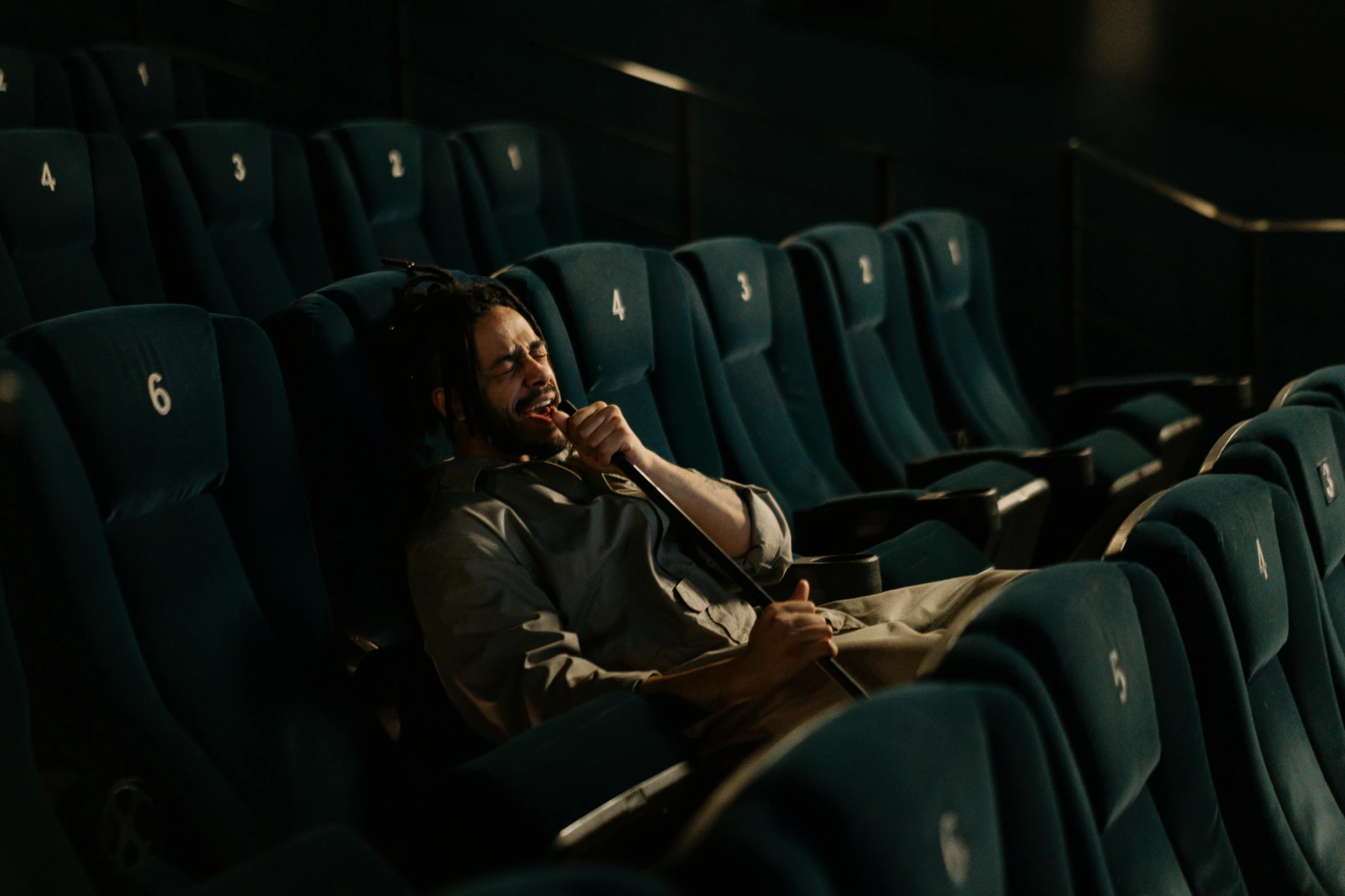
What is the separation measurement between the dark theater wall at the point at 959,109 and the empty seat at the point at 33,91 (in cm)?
99

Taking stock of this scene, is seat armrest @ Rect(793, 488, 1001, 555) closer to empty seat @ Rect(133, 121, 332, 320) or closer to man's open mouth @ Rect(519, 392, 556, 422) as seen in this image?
man's open mouth @ Rect(519, 392, 556, 422)

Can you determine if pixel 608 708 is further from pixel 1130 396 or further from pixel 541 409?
pixel 1130 396

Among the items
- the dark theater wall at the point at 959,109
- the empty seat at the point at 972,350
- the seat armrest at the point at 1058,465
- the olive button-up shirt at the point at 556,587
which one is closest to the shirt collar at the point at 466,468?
the olive button-up shirt at the point at 556,587

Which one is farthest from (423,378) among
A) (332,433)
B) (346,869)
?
(346,869)

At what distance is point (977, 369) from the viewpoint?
2.77m

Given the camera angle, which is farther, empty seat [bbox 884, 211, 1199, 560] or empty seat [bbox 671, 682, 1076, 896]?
empty seat [bbox 884, 211, 1199, 560]

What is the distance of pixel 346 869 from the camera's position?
2.27ft

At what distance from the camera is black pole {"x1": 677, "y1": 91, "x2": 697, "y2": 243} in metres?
A: 3.08

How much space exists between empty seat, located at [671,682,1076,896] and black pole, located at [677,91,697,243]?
2608 millimetres

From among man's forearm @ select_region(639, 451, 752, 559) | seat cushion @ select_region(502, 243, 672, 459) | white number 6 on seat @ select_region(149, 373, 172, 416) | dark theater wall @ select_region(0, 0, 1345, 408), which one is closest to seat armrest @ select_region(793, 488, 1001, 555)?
seat cushion @ select_region(502, 243, 672, 459)

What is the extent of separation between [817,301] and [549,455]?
0.99 metres

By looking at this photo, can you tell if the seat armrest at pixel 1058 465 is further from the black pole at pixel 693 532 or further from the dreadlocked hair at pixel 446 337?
the dreadlocked hair at pixel 446 337

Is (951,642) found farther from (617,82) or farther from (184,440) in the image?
(617,82)

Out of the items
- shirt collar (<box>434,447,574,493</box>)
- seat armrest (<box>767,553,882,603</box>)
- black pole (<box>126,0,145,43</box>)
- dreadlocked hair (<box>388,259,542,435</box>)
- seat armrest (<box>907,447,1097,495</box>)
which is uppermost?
black pole (<box>126,0,145,43</box>)
